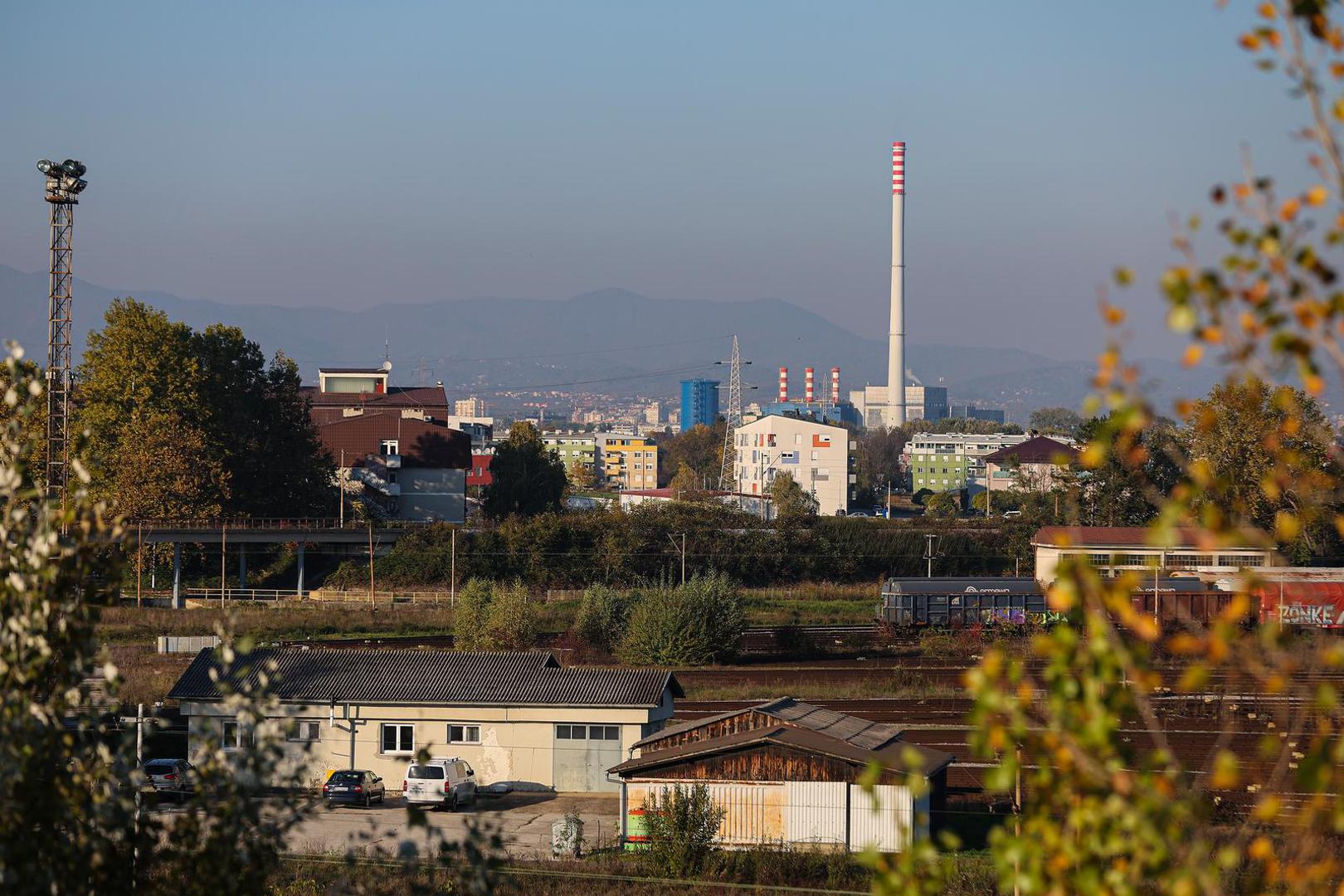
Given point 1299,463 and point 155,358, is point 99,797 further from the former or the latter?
point 155,358

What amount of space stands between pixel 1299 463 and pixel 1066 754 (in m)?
1.31

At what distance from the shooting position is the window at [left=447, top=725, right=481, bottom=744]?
27.5 meters

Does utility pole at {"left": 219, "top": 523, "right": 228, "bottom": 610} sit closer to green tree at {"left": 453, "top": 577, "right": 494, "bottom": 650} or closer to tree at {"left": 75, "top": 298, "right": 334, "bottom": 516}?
tree at {"left": 75, "top": 298, "right": 334, "bottom": 516}

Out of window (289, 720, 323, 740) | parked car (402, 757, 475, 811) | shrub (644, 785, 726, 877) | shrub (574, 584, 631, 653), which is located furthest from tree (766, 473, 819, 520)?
shrub (644, 785, 726, 877)

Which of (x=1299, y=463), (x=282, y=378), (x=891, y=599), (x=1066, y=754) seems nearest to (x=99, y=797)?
(x=1066, y=754)

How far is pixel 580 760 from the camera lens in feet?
89.5

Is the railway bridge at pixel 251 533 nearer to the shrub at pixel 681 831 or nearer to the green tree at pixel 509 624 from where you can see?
the green tree at pixel 509 624

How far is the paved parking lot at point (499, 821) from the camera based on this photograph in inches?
862

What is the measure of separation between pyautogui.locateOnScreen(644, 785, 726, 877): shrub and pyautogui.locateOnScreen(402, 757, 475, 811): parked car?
506 cm

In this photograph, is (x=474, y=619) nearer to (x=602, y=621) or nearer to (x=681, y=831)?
(x=602, y=621)

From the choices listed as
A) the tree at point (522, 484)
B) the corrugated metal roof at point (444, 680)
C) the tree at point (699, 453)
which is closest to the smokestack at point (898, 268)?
the tree at point (699, 453)

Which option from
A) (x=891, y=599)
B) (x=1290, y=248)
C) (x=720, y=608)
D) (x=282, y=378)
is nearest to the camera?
(x=1290, y=248)

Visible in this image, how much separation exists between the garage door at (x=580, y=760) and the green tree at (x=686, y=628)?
12359 mm

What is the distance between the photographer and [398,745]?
91.1 ft
